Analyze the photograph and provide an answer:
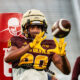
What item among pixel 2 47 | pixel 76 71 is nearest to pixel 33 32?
pixel 2 47

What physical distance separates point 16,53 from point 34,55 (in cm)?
17

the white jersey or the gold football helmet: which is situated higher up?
the gold football helmet

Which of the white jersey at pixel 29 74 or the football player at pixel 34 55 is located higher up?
the football player at pixel 34 55

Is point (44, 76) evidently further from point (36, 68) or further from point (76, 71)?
point (76, 71)

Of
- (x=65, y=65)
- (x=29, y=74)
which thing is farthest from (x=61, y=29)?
(x=29, y=74)

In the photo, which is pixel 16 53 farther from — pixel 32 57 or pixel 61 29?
pixel 61 29

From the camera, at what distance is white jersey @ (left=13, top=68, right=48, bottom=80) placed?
2127mm

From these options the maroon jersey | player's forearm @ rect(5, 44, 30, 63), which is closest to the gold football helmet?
the maroon jersey

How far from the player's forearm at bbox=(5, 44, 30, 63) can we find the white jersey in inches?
5.0

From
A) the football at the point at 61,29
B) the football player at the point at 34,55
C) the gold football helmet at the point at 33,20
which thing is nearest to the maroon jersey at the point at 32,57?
the football player at the point at 34,55

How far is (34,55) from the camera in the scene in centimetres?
219

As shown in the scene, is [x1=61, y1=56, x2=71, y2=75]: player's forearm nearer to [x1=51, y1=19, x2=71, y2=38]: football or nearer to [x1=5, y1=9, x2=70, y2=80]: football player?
[x1=5, y1=9, x2=70, y2=80]: football player

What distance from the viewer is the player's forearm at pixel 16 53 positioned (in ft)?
6.71

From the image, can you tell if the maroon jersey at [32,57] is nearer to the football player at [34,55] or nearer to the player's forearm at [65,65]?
the football player at [34,55]
